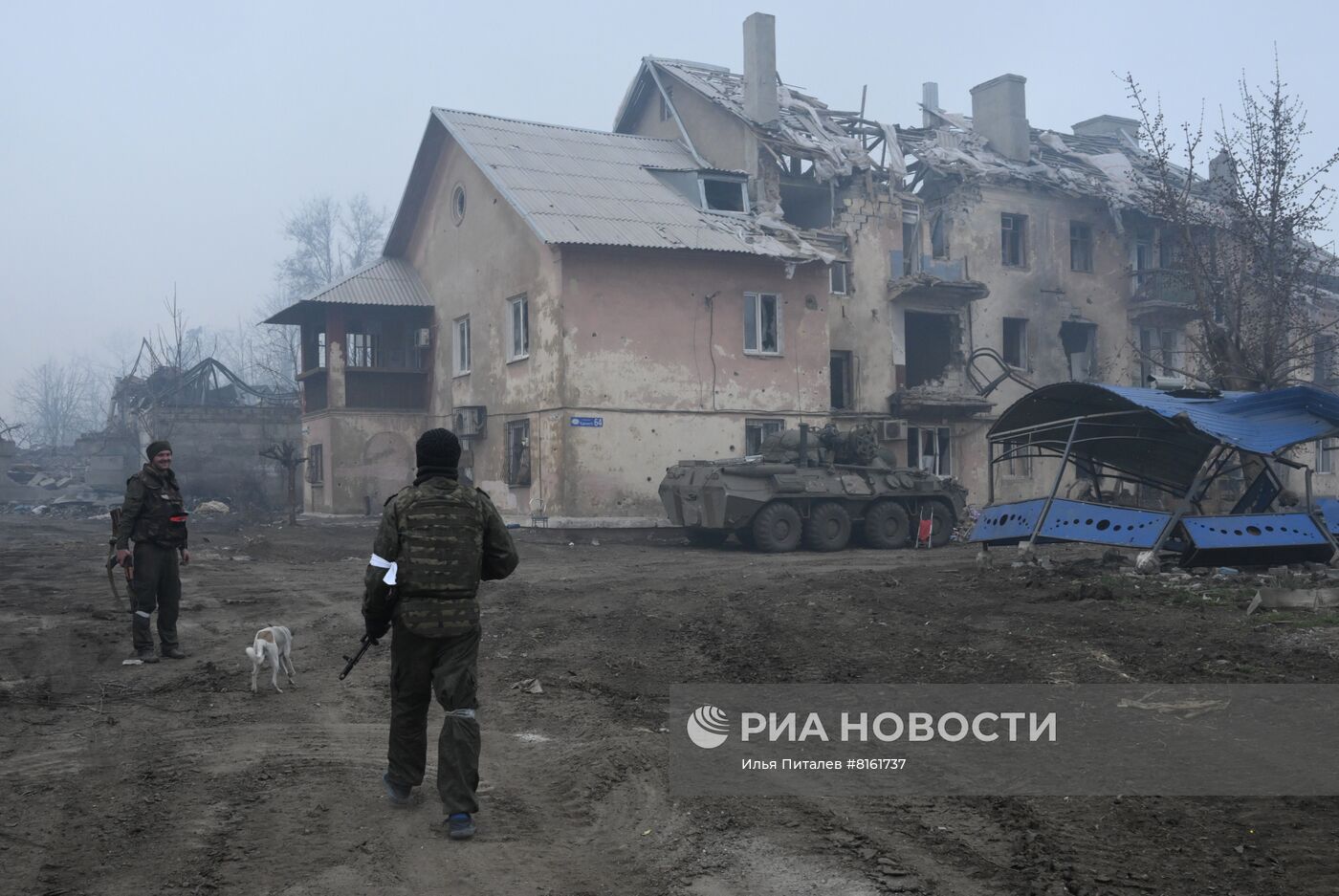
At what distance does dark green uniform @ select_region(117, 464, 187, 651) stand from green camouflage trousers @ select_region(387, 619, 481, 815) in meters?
4.90

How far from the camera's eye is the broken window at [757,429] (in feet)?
83.7

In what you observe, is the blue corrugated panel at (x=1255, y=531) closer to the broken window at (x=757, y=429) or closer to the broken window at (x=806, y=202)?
the broken window at (x=757, y=429)

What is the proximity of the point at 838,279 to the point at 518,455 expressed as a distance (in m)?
8.74

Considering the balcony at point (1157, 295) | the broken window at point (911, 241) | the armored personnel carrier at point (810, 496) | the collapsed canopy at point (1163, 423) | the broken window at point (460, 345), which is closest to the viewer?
the collapsed canopy at point (1163, 423)

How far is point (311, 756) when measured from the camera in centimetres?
668

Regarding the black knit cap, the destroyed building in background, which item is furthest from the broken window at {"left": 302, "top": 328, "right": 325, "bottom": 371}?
the black knit cap

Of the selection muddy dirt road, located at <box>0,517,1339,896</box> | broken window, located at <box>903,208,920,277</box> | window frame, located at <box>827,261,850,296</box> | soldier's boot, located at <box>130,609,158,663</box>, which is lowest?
muddy dirt road, located at <box>0,517,1339,896</box>

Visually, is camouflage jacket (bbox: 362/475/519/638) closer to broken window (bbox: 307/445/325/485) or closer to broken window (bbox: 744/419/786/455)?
broken window (bbox: 744/419/786/455)

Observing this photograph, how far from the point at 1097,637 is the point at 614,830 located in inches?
219

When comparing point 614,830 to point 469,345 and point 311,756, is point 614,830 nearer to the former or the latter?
point 311,756

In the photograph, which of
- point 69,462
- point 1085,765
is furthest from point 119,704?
point 69,462

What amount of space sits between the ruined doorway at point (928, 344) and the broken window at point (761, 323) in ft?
19.7

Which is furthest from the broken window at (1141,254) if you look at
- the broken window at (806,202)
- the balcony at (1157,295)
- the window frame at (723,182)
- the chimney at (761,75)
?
the window frame at (723,182)

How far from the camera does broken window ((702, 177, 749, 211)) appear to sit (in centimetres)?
2733
